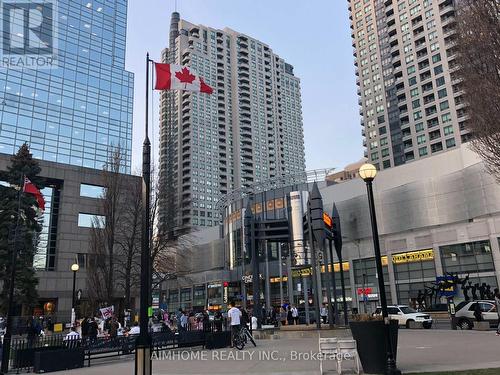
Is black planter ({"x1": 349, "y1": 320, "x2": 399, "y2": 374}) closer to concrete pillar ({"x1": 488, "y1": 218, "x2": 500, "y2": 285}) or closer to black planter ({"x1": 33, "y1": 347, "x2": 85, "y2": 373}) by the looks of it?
black planter ({"x1": 33, "y1": 347, "x2": 85, "y2": 373})

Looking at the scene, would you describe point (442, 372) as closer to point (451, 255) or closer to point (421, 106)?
point (451, 255)

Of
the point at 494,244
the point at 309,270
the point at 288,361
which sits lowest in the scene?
the point at 288,361

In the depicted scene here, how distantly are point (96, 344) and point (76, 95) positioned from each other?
73.1 meters

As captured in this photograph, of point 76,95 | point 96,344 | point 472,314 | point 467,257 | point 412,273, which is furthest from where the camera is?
point 76,95

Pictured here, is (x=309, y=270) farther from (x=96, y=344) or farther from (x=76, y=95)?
(x=76, y=95)

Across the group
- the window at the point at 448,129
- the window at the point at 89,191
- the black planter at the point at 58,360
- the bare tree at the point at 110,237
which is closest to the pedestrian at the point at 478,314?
the black planter at the point at 58,360

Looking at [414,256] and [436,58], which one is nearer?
[414,256]

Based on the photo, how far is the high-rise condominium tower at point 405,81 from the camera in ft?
309

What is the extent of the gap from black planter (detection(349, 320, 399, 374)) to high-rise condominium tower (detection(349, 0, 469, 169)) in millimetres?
86633

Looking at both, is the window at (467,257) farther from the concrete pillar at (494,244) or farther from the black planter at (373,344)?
the black planter at (373,344)

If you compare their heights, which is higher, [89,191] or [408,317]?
[89,191]

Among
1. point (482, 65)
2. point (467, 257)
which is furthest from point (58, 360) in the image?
point (467, 257)

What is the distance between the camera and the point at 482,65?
1407 centimetres

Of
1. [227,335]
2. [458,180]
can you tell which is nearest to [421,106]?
[458,180]
